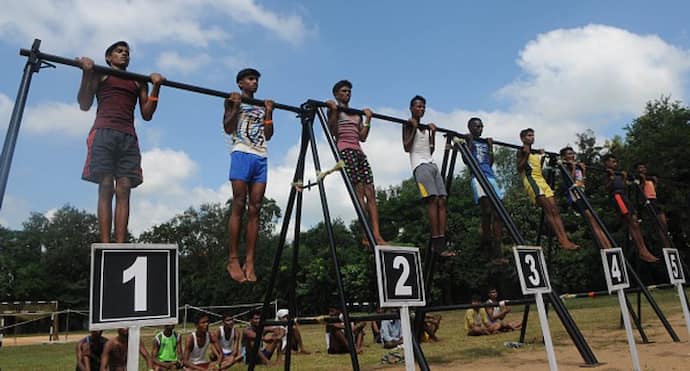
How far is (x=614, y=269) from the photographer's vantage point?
6152mm

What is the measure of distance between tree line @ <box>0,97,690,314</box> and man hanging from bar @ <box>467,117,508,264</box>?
4362mm

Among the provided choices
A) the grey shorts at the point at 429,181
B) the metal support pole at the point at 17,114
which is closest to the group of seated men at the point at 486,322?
the grey shorts at the point at 429,181

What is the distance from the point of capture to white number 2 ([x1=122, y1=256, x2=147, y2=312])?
309cm

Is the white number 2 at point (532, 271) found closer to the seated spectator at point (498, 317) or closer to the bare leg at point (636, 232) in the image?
the bare leg at point (636, 232)

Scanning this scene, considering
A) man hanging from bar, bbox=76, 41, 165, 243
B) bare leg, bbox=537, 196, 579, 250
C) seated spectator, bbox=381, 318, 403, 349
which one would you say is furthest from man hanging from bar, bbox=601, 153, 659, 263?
man hanging from bar, bbox=76, 41, 165, 243

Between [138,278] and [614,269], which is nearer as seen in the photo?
[138,278]

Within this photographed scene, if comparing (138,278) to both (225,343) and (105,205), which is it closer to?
(105,205)

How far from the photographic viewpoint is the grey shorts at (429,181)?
702 centimetres

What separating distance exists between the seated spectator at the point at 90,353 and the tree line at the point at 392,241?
951 centimetres

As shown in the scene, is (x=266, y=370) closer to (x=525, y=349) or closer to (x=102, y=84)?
(x=525, y=349)

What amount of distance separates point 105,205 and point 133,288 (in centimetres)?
171

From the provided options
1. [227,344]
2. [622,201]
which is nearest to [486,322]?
[622,201]

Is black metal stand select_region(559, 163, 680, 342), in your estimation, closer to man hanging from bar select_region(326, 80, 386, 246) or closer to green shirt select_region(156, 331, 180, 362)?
man hanging from bar select_region(326, 80, 386, 246)

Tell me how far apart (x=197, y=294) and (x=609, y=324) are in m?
33.7
